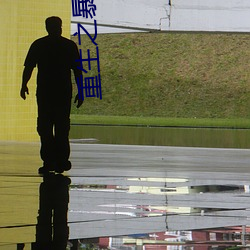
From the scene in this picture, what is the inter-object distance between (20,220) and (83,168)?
4775mm

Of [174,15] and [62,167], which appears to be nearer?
[62,167]

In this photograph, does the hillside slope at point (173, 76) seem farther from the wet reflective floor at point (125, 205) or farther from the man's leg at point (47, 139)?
the man's leg at point (47, 139)

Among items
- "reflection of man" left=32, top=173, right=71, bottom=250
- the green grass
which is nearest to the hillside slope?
the green grass

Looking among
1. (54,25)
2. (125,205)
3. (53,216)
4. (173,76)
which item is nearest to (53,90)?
(54,25)

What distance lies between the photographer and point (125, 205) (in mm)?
5801

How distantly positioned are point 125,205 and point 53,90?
2.88 m

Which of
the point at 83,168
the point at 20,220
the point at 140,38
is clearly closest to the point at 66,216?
the point at 20,220

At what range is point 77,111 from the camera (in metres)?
40.0

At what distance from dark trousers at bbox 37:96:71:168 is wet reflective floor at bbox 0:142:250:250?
197 millimetres

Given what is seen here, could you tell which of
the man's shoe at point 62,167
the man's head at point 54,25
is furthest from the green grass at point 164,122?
the man's shoe at point 62,167

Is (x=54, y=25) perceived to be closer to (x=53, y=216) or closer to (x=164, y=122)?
(x=53, y=216)

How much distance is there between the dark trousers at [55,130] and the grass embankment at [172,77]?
1119 inches

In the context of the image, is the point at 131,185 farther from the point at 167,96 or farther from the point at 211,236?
the point at 167,96

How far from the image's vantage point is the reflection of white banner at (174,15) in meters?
19.0
